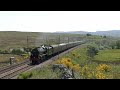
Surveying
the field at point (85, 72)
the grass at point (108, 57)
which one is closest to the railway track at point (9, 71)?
the field at point (85, 72)

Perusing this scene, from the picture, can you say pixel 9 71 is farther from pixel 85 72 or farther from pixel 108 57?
pixel 108 57

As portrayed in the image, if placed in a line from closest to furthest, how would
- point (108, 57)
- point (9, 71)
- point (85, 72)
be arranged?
point (9, 71), point (85, 72), point (108, 57)

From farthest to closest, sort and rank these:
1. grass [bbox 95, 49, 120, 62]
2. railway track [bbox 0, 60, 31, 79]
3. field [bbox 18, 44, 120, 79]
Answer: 1. grass [bbox 95, 49, 120, 62]
2. railway track [bbox 0, 60, 31, 79]
3. field [bbox 18, 44, 120, 79]

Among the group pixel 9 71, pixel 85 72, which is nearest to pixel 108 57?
pixel 85 72

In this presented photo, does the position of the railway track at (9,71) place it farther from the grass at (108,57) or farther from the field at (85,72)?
the grass at (108,57)

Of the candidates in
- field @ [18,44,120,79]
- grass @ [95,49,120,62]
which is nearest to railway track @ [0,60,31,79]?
field @ [18,44,120,79]

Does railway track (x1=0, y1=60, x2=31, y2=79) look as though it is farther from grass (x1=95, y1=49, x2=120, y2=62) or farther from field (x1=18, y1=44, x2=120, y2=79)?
grass (x1=95, y1=49, x2=120, y2=62)

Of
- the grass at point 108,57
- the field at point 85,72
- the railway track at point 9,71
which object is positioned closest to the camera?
the field at point 85,72

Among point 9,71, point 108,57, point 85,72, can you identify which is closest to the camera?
point 9,71

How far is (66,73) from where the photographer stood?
20.4 metres
